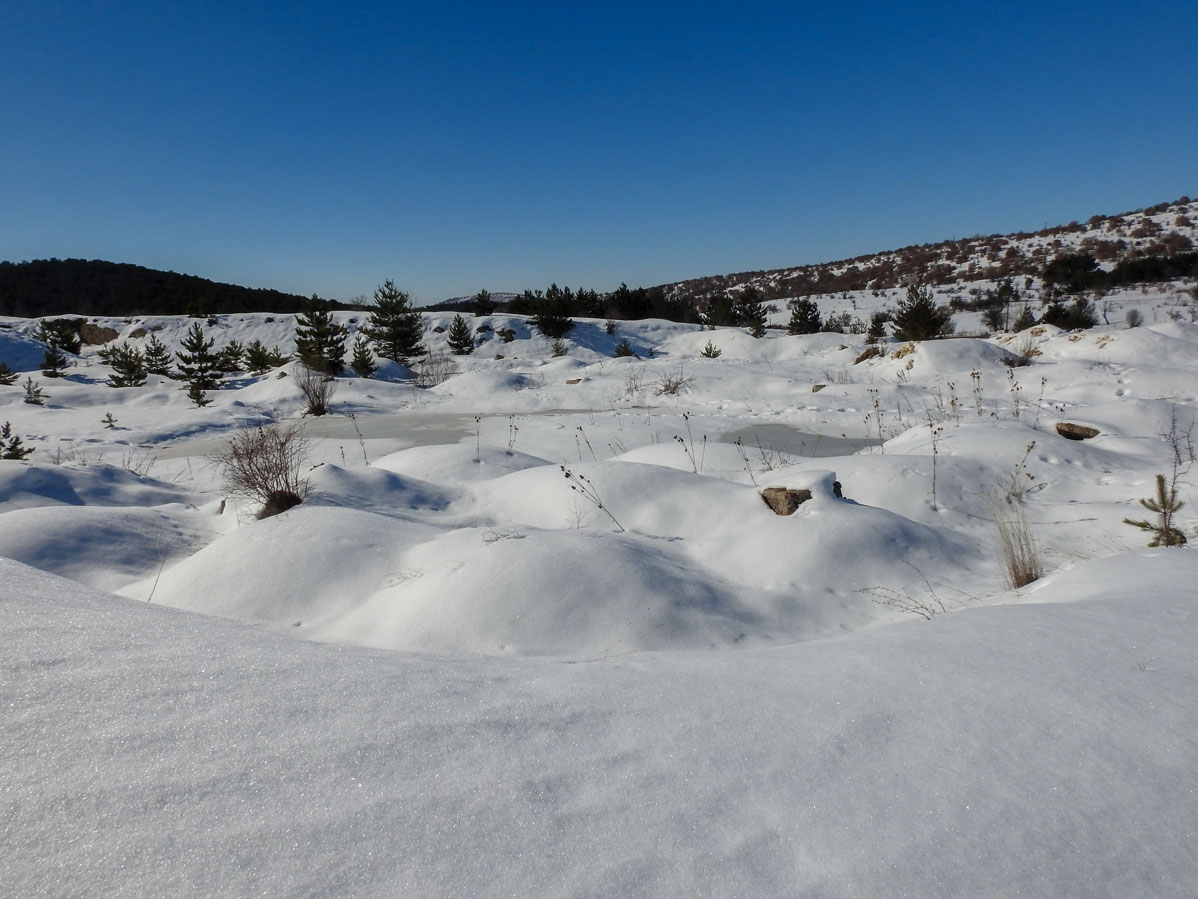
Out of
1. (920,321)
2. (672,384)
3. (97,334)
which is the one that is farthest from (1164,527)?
(97,334)

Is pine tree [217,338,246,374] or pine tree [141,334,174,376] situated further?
pine tree [141,334,174,376]

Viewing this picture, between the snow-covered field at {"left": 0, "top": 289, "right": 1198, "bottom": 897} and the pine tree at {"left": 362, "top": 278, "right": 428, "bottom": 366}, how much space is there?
13.8 metres

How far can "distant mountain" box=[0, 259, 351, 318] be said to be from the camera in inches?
1398

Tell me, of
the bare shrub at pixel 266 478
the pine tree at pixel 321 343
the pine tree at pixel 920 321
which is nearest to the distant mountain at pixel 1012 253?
the pine tree at pixel 920 321

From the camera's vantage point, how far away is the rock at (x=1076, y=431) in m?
5.91

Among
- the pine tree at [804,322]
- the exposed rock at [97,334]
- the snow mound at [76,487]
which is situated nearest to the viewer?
the snow mound at [76,487]

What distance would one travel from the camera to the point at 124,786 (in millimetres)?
981

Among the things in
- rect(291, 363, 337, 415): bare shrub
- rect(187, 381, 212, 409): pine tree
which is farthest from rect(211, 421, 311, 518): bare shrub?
rect(187, 381, 212, 409): pine tree

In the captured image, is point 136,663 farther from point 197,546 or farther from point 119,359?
point 119,359

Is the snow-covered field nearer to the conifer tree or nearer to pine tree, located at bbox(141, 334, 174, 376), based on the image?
pine tree, located at bbox(141, 334, 174, 376)

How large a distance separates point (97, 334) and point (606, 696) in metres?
29.3

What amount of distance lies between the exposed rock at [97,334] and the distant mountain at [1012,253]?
32301 mm

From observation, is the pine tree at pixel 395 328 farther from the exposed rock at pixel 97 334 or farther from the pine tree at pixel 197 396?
the exposed rock at pixel 97 334

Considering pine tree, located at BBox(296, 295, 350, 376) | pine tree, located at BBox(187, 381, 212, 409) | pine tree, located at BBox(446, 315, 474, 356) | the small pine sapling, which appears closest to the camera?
the small pine sapling
